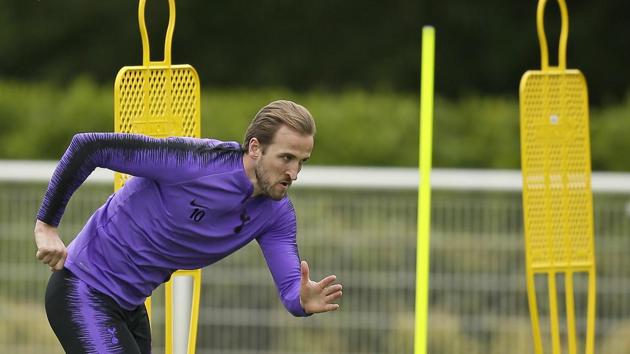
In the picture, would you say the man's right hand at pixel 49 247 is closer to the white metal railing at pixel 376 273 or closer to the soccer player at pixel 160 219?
the soccer player at pixel 160 219

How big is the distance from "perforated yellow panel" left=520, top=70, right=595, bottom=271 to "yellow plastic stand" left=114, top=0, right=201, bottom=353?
138 centimetres

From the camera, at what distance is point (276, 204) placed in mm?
4645

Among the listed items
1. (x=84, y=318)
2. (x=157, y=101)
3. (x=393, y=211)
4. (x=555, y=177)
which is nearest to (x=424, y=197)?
(x=555, y=177)

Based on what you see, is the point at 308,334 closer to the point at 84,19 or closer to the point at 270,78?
the point at 270,78

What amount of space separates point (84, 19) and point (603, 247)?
8.04 metres

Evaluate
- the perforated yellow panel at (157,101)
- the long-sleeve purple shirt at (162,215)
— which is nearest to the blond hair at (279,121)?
the long-sleeve purple shirt at (162,215)

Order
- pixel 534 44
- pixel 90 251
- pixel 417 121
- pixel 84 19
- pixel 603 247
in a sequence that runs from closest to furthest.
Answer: pixel 90 251 < pixel 603 247 < pixel 417 121 < pixel 534 44 < pixel 84 19

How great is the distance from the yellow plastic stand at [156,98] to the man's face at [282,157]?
1.10 m

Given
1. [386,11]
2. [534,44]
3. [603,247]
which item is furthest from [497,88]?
[603,247]

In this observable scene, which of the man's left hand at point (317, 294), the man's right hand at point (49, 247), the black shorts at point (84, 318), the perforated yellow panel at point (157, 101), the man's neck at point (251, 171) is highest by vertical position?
the perforated yellow panel at point (157, 101)

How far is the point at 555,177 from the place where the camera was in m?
5.63

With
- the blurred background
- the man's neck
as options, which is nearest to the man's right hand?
the man's neck

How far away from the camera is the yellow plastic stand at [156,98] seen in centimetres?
539

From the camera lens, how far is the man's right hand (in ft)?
14.3
